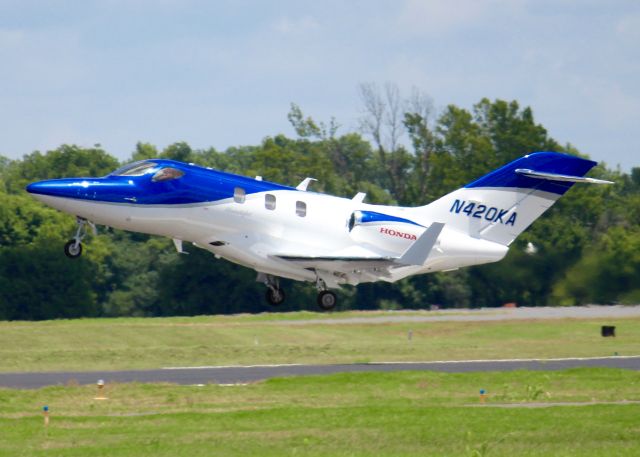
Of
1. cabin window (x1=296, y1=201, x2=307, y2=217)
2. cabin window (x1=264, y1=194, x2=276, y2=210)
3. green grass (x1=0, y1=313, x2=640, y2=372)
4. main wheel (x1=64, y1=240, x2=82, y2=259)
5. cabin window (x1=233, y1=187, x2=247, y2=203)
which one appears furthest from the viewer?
green grass (x1=0, y1=313, x2=640, y2=372)

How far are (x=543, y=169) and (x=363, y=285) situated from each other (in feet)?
116

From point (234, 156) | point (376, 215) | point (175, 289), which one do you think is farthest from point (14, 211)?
point (234, 156)

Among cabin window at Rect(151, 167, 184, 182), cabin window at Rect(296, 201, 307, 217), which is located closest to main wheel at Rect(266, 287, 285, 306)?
cabin window at Rect(296, 201, 307, 217)

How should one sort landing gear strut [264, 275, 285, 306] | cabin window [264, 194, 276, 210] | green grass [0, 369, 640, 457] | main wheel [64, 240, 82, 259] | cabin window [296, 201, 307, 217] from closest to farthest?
green grass [0, 369, 640, 457], main wheel [64, 240, 82, 259], cabin window [264, 194, 276, 210], cabin window [296, 201, 307, 217], landing gear strut [264, 275, 285, 306]

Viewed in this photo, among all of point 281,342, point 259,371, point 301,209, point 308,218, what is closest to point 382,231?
point 308,218

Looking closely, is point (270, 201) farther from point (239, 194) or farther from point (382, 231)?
point (382, 231)

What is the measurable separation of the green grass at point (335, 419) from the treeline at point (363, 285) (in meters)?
17.1

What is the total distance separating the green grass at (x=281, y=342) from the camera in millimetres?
43938

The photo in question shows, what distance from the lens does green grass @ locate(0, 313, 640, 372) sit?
43938 millimetres

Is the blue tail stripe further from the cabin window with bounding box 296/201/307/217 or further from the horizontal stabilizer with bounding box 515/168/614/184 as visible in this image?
the cabin window with bounding box 296/201/307/217

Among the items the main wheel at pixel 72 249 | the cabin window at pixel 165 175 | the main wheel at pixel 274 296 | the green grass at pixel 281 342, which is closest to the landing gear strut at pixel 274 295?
the main wheel at pixel 274 296

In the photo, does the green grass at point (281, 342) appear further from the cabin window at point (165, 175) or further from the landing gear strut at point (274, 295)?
the cabin window at point (165, 175)

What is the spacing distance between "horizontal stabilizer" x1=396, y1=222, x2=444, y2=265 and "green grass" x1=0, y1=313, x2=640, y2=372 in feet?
30.4

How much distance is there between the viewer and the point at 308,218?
34781 millimetres
